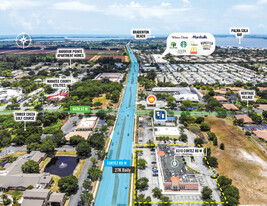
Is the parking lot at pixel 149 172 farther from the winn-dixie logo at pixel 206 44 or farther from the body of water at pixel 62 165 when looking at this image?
the winn-dixie logo at pixel 206 44

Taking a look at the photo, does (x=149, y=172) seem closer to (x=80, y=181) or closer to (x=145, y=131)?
(x=80, y=181)

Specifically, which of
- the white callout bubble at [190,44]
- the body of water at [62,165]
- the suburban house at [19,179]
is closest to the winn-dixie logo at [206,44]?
the white callout bubble at [190,44]

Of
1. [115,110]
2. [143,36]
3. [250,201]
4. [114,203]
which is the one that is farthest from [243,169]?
[115,110]

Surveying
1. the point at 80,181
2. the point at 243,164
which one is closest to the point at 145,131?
the point at 80,181

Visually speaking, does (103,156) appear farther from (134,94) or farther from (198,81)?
(198,81)

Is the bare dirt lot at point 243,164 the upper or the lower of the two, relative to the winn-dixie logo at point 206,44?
lower

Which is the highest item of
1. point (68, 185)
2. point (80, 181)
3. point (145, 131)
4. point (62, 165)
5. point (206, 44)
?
point (206, 44)

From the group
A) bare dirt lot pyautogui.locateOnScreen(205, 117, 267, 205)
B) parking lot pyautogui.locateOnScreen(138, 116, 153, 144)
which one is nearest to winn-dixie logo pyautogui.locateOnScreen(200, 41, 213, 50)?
bare dirt lot pyautogui.locateOnScreen(205, 117, 267, 205)
